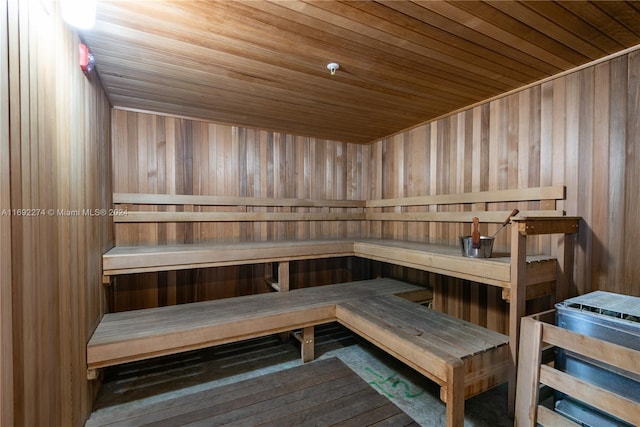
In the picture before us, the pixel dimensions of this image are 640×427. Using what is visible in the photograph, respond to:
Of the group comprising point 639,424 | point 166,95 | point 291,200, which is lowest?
point 639,424

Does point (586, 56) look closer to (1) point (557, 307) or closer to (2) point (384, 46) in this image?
(2) point (384, 46)

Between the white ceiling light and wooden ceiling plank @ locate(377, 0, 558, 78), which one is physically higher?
wooden ceiling plank @ locate(377, 0, 558, 78)

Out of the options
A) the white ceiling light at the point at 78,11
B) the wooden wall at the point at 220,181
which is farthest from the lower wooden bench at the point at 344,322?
the white ceiling light at the point at 78,11

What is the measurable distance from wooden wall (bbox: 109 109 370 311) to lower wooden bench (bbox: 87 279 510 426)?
17.4 inches

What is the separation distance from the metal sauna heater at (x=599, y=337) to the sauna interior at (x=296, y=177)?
0.33 ft

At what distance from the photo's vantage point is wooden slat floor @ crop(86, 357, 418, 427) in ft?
5.66

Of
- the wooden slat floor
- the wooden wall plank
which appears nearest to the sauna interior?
the wooden wall plank

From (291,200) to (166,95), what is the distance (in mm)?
1642

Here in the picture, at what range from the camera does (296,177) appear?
3502 mm

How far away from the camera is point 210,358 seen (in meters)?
2.62

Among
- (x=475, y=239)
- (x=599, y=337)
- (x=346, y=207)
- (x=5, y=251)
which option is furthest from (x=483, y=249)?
(x=5, y=251)

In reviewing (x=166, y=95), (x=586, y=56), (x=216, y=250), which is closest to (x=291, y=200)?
(x=216, y=250)

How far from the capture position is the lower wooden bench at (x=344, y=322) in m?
1.58

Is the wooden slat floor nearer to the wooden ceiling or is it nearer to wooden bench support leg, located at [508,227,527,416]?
wooden bench support leg, located at [508,227,527,416]
